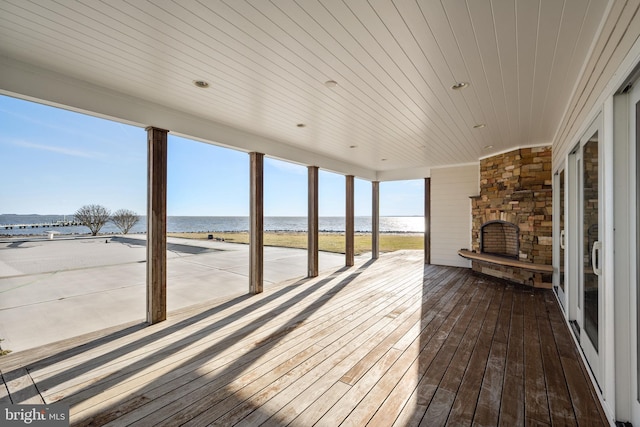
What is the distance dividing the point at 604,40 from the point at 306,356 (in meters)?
3.35

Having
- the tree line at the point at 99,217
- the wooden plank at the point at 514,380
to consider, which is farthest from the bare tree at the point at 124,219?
the wooden plank at the point at 514,380

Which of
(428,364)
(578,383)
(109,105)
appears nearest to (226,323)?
(428,364)

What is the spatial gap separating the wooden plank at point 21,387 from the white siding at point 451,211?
759cm

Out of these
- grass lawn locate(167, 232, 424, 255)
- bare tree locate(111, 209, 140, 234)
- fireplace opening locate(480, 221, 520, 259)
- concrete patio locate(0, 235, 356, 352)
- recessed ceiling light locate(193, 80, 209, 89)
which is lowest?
A: grass lawn locate(167, 232, 424, 255)

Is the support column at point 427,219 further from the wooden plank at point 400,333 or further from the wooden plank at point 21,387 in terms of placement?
the wooden plank at point 21,387

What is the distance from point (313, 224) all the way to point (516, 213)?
409cm

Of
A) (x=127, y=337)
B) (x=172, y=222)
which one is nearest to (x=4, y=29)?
(x=127, y=337)

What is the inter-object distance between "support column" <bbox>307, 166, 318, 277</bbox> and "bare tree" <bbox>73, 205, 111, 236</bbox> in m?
3.52

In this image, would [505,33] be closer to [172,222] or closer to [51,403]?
[51,403]

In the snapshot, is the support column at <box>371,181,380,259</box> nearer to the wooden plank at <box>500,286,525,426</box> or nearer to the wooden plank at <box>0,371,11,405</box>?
the wooden plank at <box>500,286,525,426</box>

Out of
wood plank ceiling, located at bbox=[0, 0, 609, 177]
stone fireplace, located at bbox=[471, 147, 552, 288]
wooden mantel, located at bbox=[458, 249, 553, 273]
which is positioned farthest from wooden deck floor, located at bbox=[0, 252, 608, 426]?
wood plank ceiling, located at bbox=[0, 0, 609, 177]

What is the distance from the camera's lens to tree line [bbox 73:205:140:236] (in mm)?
3859

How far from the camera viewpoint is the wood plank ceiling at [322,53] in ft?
5.90

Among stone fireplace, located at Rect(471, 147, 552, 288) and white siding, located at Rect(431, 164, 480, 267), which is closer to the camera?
stone fireplace, located at Rect(471, 147, 552, 288)
